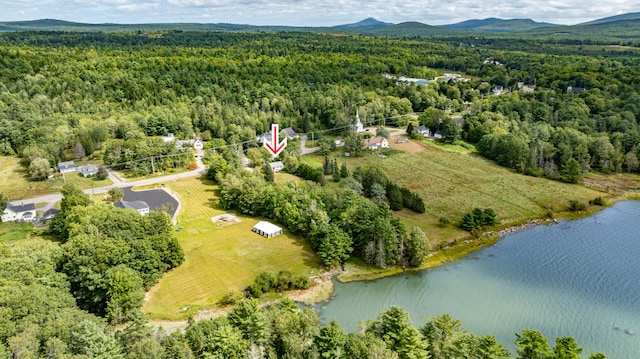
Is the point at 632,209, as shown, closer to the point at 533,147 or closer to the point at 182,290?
the point at 533,147

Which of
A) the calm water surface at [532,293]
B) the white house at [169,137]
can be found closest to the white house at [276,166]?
the white house at [169,137]

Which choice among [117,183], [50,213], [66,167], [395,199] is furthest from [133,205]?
[395,199]

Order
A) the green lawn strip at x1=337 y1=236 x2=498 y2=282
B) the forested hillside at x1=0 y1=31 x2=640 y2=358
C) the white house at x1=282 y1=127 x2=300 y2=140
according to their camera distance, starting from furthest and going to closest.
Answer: the white house at x1=282 y1=127 x2=300 y2=140
the green lawn strip at x1=337 y1=236 x2=498 y2=282
the forested hillside at x1=0 y1=31 x2=640 y2=358

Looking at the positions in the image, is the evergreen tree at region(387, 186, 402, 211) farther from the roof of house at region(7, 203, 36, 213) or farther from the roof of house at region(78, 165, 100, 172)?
the roof of house at region(78, 165, 100, 172)

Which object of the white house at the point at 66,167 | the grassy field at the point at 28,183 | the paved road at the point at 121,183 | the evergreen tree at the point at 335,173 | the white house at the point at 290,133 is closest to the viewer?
the paved road at the point at 121,183

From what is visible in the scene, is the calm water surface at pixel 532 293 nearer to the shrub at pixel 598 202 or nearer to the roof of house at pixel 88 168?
the shrub at pixel 598 202

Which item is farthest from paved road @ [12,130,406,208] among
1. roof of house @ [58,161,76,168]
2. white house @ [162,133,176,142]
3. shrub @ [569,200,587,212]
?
shrub @ [569,200,587,212]

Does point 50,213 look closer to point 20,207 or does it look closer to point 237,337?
point 20,207

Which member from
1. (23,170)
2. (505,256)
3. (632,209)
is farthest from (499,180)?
(23,170)
